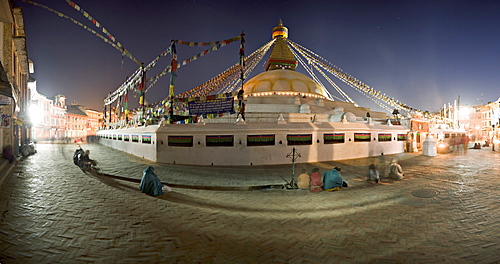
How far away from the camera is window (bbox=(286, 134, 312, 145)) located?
1367cm

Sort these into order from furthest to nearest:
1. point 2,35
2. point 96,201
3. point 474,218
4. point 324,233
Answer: point 2,35
point 96,201
point 474,218
point 324,233

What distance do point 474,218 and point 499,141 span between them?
28.0 m

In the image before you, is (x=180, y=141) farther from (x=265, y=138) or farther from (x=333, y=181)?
(x=333, y=181)

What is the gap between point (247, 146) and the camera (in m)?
12.9

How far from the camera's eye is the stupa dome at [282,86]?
966 inches

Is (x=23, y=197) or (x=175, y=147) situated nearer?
(x=23, y=197)

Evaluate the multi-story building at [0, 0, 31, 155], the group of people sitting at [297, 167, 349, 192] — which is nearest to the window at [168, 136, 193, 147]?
the multi-story building at [0, 0, 31, 155]

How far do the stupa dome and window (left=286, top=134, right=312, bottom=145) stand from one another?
1105cm

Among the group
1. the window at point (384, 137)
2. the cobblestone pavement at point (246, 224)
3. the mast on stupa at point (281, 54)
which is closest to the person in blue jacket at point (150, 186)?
the cobblestone pavement at point (246, 224)

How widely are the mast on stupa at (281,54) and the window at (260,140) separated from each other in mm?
19248

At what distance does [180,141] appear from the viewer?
42.9 feet

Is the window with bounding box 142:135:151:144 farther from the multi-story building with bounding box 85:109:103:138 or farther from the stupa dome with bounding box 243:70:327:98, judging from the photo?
the multi-story building with bounding box 85:109:103:138

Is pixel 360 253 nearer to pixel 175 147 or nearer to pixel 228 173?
pixel 228 173

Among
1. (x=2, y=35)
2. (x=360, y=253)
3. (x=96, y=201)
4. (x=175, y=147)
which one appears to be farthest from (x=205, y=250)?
(x=2, y=35)
